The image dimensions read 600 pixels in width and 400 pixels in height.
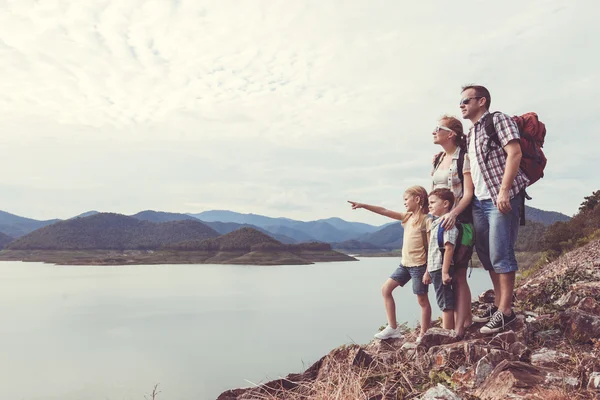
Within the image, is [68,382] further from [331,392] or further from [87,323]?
[331,392]

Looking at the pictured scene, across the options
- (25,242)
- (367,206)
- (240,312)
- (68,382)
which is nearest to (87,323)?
(240,312)

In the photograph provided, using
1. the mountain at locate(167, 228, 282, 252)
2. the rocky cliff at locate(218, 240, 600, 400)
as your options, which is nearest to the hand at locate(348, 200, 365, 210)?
the rocky cliff at locate(218, 240, 600, 400)

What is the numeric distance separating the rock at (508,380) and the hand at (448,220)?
4.09 ft

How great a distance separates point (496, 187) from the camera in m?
3.80

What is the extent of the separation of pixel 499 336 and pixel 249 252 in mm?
84577

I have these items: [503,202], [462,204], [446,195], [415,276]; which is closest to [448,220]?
[462,204]

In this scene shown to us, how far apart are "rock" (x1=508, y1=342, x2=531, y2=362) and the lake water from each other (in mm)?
1944

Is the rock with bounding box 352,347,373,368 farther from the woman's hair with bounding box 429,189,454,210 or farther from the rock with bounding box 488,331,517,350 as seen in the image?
the woman's hair with bounding box 429,189,454,210

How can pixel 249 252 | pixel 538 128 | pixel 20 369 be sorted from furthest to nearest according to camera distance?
pixel 249 252, pixel 20 369, pixel 538 128

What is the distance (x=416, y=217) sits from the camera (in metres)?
4.41

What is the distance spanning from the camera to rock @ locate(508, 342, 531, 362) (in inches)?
130

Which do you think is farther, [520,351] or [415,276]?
[415,276]

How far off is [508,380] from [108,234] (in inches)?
4844

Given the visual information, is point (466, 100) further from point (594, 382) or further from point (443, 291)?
point (594, 382)
